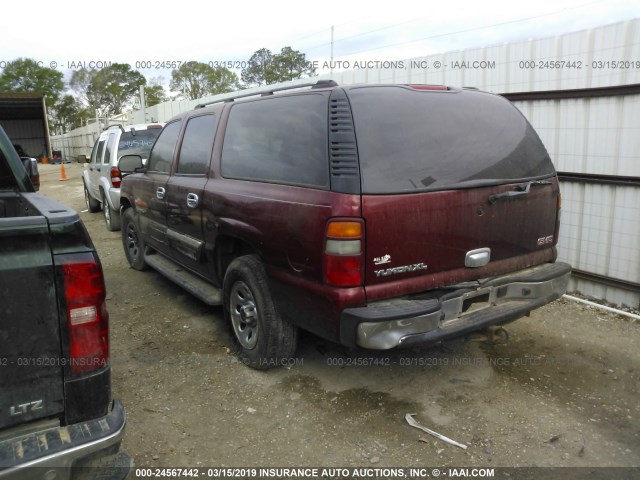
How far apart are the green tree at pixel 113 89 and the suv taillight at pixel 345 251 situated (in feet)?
212

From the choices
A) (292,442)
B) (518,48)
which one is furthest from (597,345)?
(518,48)

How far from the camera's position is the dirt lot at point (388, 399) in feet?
9.46

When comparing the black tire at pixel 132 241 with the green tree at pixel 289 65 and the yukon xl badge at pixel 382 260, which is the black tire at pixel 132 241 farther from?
the green tree at pixel 289 65

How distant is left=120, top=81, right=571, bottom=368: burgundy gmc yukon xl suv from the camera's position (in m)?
2.86

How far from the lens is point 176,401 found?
345 cm

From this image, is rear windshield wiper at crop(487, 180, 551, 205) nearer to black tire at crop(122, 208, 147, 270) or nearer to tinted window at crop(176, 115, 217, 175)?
tinted window at crop(176, 115, 217, 175)

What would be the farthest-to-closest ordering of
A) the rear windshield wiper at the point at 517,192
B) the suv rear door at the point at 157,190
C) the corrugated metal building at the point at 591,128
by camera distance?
the suv rear door at the point at 157,190 → the corrugated metal building at the point at 591,128 → the rear windshield wiper at the point at 517,192

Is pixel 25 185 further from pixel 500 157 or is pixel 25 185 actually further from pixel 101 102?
pixel 101 102

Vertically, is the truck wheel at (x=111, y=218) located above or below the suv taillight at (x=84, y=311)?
below

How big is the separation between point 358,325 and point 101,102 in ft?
220

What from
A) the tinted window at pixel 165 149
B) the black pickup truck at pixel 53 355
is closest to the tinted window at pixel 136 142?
the tinted window at pixel 165 149

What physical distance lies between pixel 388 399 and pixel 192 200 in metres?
2.24

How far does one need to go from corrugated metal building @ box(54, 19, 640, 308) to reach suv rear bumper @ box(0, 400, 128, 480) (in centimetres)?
472

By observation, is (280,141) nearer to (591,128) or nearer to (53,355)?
(53,355)
